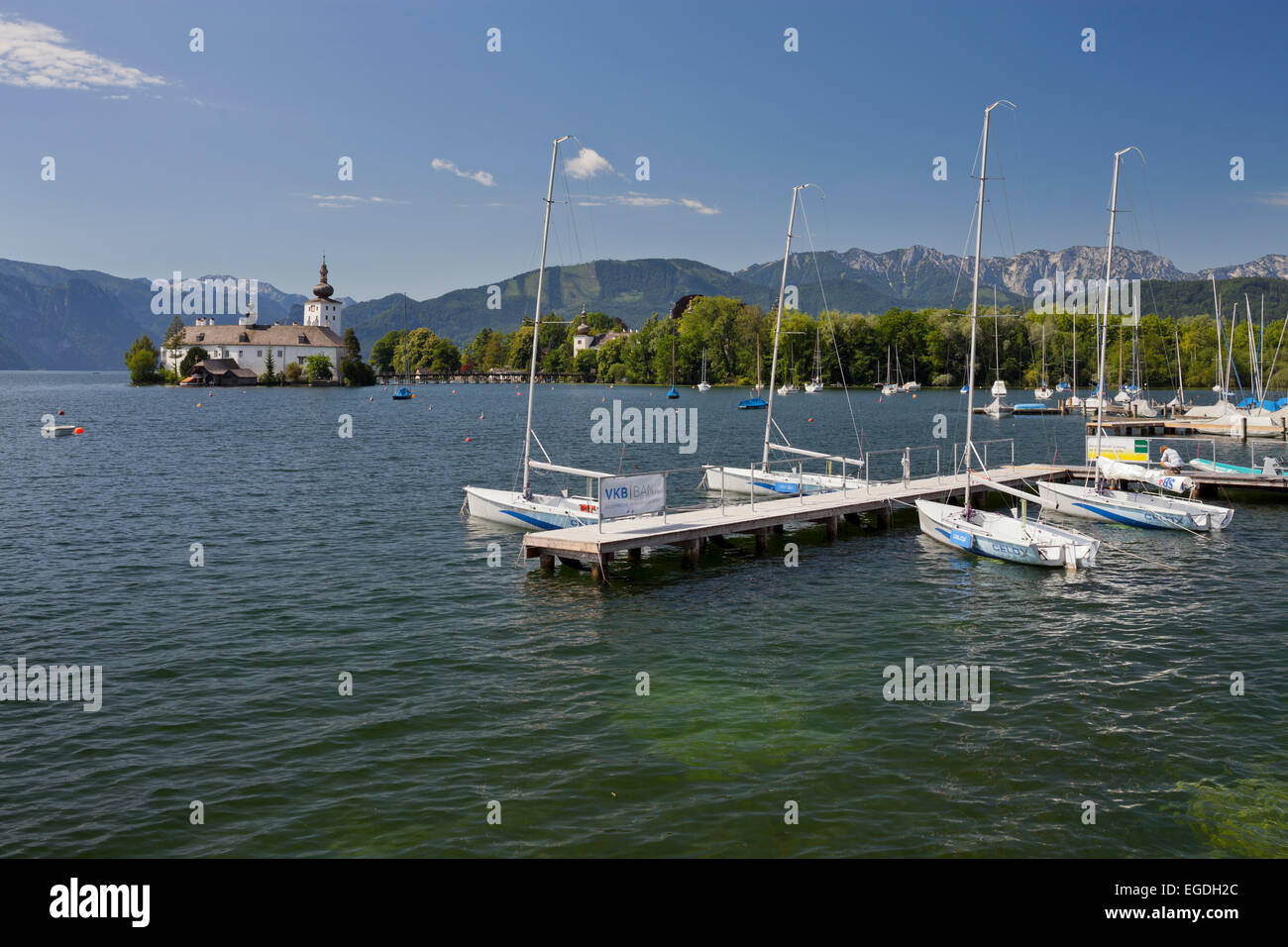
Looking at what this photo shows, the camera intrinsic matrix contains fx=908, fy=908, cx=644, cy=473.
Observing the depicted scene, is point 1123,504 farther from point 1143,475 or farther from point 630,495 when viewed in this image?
point 630,495

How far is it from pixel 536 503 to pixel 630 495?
5.85 meters

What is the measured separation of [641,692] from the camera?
797 inches

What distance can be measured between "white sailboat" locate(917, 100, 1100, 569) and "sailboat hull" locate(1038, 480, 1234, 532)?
24.1 feet

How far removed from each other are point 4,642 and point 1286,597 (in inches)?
1438

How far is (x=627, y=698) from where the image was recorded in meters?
19.9

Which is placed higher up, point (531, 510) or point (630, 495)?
point (630, 495)
